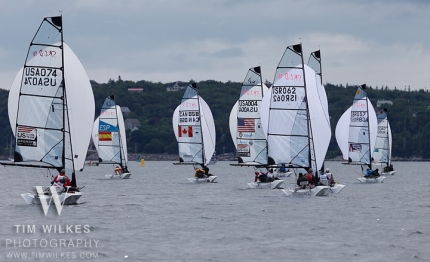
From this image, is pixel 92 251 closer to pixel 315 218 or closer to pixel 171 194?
pixel 315 218

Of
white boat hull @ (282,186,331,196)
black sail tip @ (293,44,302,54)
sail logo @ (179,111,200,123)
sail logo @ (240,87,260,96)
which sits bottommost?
white boat hull @ (282,186,331,196)

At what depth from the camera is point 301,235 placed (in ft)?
84.9

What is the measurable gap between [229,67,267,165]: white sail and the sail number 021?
14.2 metres

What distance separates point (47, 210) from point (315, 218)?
9384 mm

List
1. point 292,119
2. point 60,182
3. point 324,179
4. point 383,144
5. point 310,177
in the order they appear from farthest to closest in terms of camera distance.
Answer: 1. point 383,144
2. point 292,119
3. point 324,179
4. point 310,177
5. point 60,182

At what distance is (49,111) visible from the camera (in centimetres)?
3338

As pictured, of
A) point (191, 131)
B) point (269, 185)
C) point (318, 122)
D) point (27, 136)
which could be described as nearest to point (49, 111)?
point (27, 136)

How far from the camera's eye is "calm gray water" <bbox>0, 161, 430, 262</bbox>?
22266 millimetres

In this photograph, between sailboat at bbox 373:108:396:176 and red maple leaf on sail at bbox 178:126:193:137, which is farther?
sailboat at bbox 373:108:396:176

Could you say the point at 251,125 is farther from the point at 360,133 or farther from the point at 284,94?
the point at 284,94

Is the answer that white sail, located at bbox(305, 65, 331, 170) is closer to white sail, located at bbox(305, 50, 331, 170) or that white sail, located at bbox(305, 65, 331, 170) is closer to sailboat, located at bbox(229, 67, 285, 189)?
white sail, located at bbox(305, 50, 331, 170)

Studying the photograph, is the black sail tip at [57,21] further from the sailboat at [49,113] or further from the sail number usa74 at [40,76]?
the sail number usa74 at [40,76]

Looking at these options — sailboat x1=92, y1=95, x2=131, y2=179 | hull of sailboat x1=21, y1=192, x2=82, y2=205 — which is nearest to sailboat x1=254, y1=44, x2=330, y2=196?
hull of sailboat x1=21, y1=192, x2=82, y2=205

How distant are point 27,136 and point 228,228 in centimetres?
994
